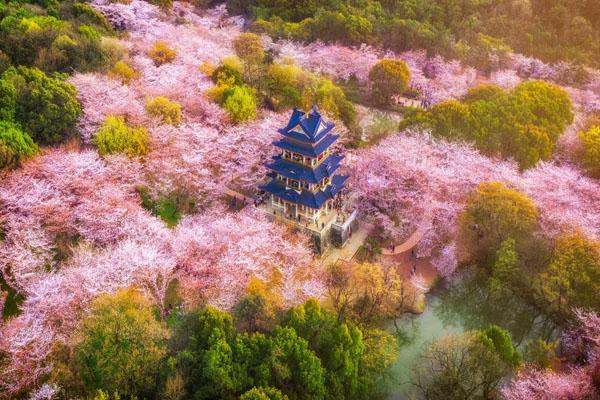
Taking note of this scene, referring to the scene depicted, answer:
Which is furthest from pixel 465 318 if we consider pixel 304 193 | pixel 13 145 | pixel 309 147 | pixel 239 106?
pixel 13 145

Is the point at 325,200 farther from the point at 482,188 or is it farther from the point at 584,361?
the point at 584,361

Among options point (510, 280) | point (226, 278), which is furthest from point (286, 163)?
point (510, 280)

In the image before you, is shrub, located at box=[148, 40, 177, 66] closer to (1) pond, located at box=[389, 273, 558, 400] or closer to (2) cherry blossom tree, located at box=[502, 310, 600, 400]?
(1) pond, located at box=[389, 273, 558, 400]

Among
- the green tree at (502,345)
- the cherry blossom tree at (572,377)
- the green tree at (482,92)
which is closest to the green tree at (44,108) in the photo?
the green tree at (502,345)

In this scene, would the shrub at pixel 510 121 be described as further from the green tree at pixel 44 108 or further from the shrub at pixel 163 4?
the shrub at pixel 163 4

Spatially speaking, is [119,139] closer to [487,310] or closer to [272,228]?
[272,228]

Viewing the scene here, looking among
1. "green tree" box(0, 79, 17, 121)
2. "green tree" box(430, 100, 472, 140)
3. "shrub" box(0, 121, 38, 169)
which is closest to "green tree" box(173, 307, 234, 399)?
"shrub" box(0, 121, 38, 169)
